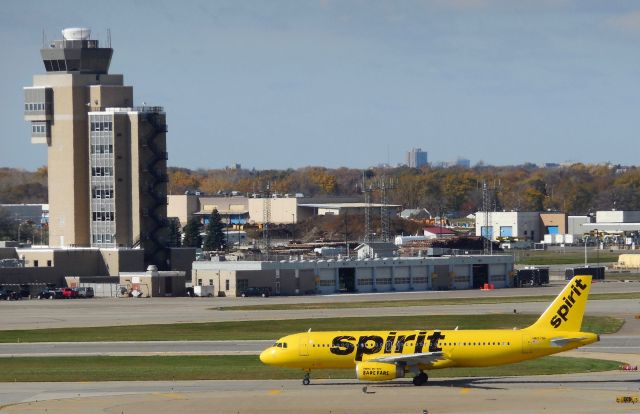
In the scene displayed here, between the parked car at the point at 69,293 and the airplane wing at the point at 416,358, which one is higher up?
the airplane wing at the point at 416,358

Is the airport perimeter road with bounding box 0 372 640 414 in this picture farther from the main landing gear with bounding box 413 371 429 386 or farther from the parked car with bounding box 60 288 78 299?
the parked car with bounding box 60 288 78 299

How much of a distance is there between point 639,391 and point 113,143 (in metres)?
134

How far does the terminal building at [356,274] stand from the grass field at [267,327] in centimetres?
4781

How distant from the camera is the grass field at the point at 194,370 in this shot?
3307 inches

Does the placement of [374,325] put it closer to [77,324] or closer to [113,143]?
[77,324]

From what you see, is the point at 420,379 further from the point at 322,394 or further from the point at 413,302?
the point at 413,302

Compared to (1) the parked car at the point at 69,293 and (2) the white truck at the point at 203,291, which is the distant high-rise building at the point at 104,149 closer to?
(1) the parked car at the point at 69,293

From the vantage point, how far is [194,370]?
87.0 meters

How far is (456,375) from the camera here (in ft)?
271

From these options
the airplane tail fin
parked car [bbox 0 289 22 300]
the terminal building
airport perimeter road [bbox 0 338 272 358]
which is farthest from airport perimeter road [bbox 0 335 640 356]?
parked car [bbox 0 289 22 300]

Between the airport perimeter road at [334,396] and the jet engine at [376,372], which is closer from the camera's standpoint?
the airport perimeter road at [334,396]

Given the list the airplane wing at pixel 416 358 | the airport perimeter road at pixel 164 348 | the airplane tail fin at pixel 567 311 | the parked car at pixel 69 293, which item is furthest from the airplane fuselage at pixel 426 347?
the parked car at pixel 69 293

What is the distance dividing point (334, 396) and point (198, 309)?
7551 centimetres

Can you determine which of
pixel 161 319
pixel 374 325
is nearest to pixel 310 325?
pixel 374 325
